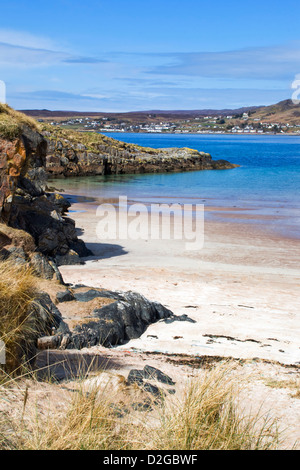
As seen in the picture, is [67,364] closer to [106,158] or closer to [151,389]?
[151,389]

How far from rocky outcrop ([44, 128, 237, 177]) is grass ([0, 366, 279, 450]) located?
41902 mm

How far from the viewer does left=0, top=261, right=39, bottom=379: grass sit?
468 cm

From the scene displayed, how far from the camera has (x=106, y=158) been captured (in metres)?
51.0

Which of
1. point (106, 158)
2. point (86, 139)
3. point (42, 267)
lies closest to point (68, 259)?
point (42, 267)

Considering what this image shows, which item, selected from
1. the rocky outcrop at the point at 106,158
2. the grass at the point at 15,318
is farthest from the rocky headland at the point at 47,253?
the rocky outcrop at the point at 106,158

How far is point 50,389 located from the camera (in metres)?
4.68

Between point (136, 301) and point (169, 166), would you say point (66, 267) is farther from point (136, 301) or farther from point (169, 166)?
point (169, 166)

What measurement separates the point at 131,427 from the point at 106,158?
158ft

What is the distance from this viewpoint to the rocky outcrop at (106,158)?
4675 cm

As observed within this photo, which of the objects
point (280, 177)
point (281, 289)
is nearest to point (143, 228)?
point (281, 289)

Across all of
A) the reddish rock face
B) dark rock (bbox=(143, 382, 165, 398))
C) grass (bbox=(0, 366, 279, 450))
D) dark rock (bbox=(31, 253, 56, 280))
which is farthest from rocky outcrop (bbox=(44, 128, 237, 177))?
grass (bbox=(0, 366, 279, 450))

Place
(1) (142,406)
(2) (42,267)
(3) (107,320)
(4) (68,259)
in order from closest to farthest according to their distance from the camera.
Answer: (1) (142,406)
(3) (107,320)
(2) (42,267)
(4) (68,259)

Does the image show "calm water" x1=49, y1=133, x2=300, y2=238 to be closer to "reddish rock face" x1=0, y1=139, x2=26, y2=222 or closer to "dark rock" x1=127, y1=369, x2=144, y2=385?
"reddish rock face" x1=0, y1=139, x2=26, y2=222
